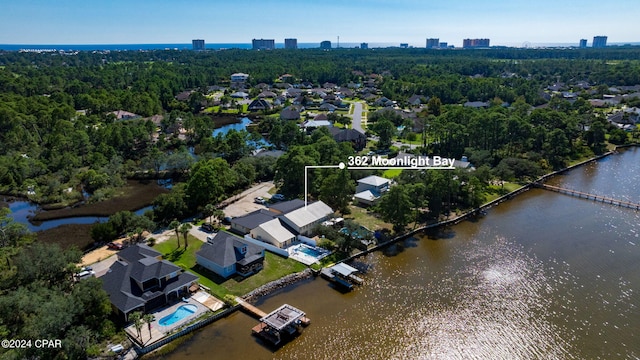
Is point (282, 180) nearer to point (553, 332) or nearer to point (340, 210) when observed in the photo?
Answer: point (340, 210)

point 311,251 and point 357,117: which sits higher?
point 357,117

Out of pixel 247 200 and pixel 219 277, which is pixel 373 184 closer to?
pixel 247 200

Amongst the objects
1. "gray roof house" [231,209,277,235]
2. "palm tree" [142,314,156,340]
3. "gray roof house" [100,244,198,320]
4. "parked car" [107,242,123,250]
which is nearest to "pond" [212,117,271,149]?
"gray roof house" [231,209,277,235]

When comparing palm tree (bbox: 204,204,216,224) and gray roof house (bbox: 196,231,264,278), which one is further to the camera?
palm tree (bbox: 204,204,216,224)

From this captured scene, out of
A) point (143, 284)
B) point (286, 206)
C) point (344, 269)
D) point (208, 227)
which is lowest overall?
point (344, 269)

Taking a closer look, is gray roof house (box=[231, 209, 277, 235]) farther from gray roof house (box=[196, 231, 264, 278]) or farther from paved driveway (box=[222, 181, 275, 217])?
gray roof house (box=[196, 231, 264, 278])

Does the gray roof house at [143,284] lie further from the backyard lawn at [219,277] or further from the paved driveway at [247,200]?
the paved driveway at [247,200]

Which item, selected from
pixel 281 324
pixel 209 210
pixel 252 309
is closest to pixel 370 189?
pixel 209 210
